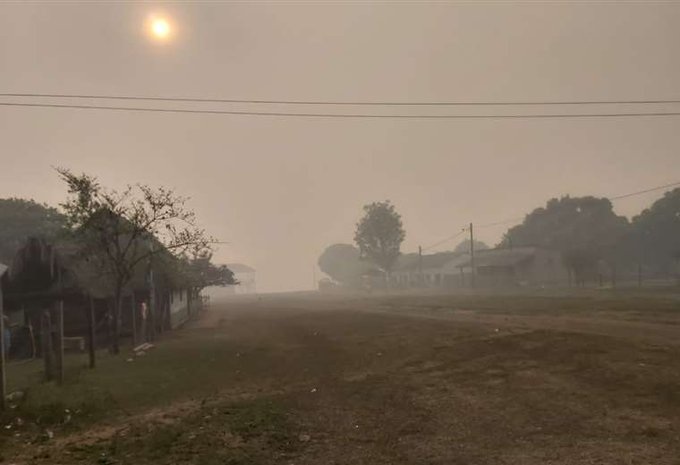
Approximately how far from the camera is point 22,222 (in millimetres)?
48500

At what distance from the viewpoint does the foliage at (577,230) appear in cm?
6986

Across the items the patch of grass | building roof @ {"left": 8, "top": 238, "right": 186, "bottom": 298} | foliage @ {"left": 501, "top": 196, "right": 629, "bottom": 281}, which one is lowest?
the patch of grass

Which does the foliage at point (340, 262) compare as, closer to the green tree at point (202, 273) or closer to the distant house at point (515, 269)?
the distant house at point (515, 269)

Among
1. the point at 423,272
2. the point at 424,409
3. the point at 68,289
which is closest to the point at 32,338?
the point at 68,289

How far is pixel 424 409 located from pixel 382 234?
99.4 meters

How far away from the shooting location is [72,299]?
26.6m

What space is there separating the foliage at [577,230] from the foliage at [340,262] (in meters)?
64.1

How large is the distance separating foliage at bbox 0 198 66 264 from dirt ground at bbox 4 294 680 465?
31.7m

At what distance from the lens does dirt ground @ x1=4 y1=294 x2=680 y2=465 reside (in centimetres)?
805

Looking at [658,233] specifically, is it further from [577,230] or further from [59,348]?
[59,348]

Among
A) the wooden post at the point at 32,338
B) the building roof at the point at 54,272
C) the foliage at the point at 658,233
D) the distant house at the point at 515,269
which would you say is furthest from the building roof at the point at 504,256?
the wooden post at the point at 32,338

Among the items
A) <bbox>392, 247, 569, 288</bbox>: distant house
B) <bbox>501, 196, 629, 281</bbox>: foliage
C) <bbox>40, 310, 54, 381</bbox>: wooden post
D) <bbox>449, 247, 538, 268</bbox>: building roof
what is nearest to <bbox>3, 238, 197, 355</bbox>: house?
<bbox>40, 310, 54, 381</bbox>: wooden post

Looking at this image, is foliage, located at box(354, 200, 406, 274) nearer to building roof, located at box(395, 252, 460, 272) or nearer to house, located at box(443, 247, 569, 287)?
building roof, located at box(395, 252, 460, 272)

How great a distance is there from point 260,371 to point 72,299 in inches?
571
